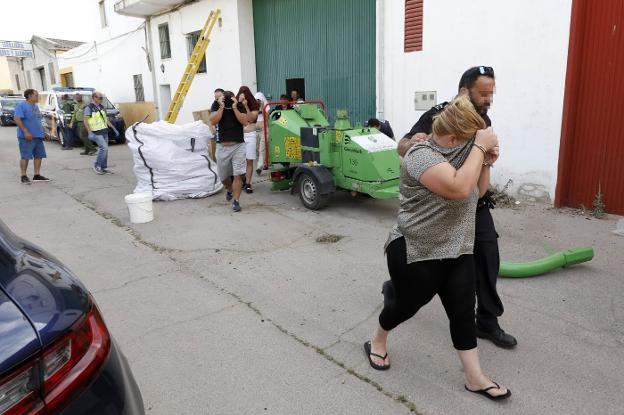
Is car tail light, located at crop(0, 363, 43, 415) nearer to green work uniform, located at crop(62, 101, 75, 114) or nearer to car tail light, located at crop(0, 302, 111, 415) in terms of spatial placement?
car tail light, located at crop(0, 302, 111, 415)

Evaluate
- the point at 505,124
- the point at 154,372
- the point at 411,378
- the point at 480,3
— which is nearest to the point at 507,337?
the point at 411,378

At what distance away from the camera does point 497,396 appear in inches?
103

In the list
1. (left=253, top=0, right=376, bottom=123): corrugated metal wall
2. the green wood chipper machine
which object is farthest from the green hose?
(left=253, top=0, right=376, bottom=123): corrugated metal wall

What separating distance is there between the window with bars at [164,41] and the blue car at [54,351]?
16.0m

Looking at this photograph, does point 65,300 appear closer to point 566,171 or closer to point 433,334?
point 433,334

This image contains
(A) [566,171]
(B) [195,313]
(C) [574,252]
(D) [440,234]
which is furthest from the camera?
(A) [566,171]

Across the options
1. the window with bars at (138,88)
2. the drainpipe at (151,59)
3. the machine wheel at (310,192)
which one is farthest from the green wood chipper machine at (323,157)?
the window with bars at (138,88)

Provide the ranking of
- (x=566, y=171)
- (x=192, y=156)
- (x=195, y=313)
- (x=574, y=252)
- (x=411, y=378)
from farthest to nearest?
(x=192, y=156) < (x=566, y=171) < (x=574, y=252) < (x=195, y=313) < (x=411, y=378)

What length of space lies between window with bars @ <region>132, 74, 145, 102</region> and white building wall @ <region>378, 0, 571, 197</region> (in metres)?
13.2

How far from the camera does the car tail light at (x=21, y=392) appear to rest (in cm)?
129

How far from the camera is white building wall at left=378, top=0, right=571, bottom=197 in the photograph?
6.43 metres

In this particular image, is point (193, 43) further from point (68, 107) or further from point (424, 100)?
point (424, 100)

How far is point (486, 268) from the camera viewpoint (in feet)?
9.93

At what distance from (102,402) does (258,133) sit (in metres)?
8.04
